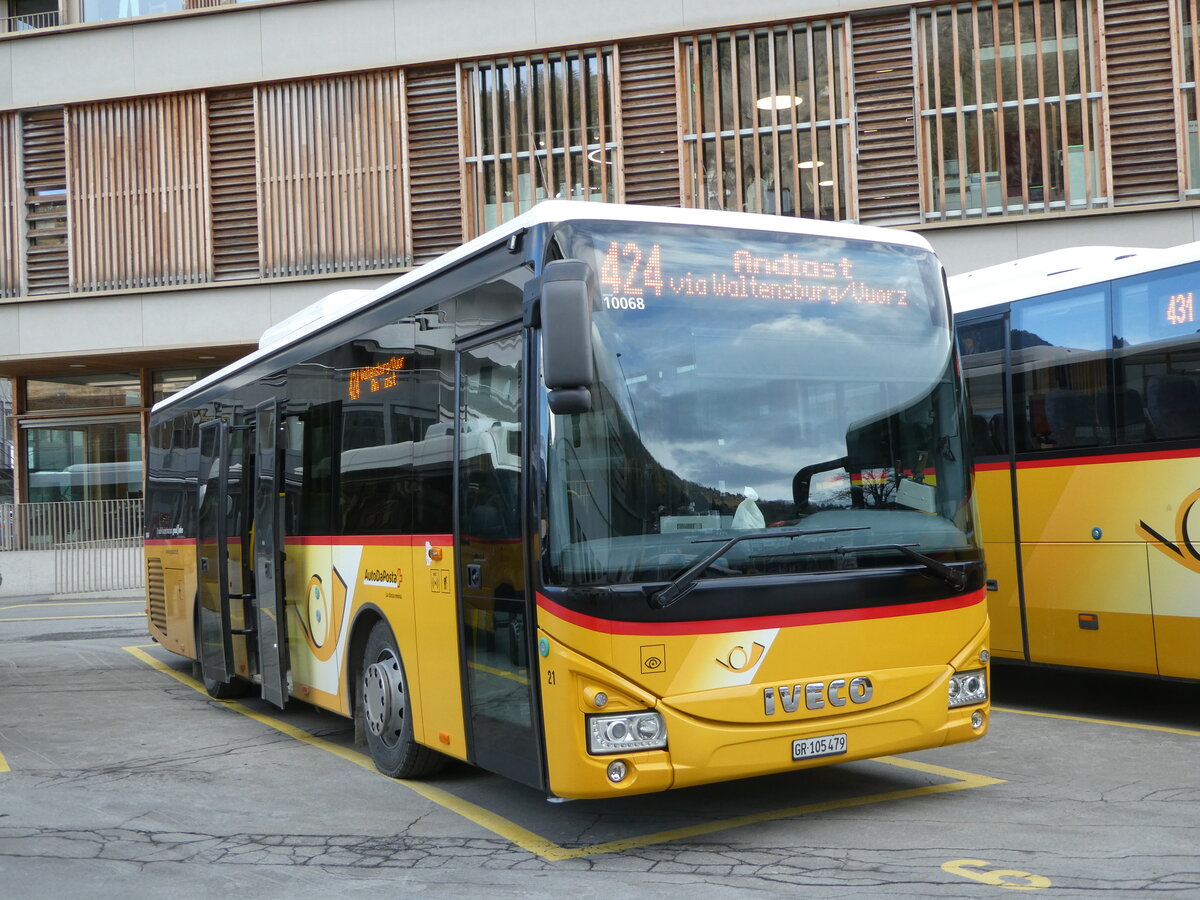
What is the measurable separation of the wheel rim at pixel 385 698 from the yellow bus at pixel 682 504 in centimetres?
24

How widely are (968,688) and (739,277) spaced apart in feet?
7.79

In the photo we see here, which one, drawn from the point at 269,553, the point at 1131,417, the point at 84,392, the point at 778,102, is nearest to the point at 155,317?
the point at 84,392

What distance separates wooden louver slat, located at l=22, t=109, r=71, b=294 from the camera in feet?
80.6

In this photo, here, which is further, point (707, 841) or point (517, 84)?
point (517, 84)

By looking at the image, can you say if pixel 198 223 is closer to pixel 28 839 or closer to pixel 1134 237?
pixel 1134 237

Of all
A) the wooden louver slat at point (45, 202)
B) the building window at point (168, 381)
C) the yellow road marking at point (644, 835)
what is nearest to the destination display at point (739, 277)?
the yellow road marking at point (644, 835)

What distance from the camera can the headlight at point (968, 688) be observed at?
6.54 m

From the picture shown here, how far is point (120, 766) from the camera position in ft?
29.0

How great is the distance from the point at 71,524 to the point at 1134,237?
20.0 m

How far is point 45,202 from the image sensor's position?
2464cm

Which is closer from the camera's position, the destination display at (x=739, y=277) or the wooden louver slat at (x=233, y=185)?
the destination display at (x=739, y=277)

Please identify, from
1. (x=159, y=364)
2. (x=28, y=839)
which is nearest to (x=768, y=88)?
(x=159, y=364)

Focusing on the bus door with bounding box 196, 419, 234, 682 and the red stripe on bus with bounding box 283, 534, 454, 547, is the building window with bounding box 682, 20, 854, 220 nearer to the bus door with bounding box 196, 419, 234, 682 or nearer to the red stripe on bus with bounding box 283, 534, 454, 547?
the bus door with bounding box 196, 419, 234, 682

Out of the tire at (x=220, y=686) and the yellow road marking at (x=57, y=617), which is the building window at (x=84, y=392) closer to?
the yellow road marking at (x=57, y=617)
